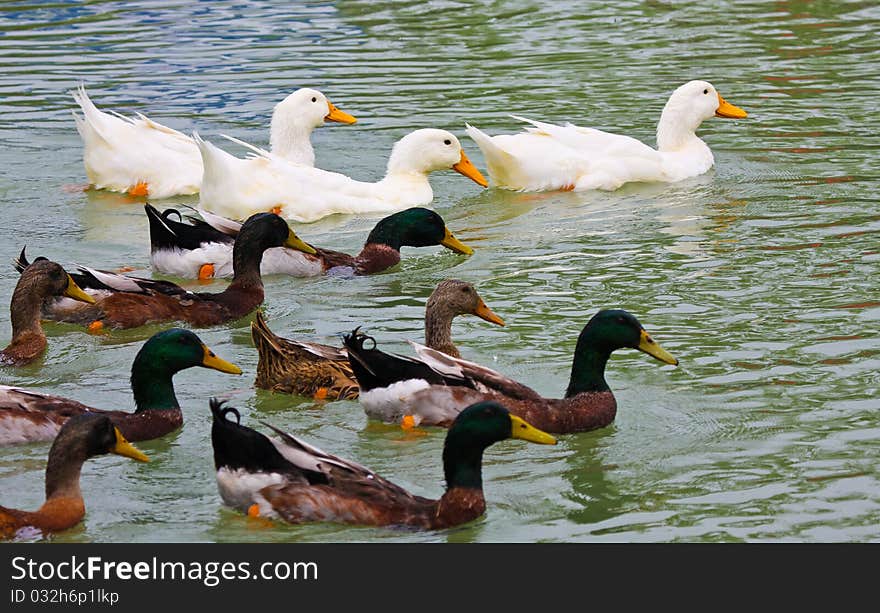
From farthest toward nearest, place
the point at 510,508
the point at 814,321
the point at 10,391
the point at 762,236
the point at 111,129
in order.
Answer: the point at 111,129, the point at 762,236, the point at 814,321, the point at 10,391, the point at 510,508

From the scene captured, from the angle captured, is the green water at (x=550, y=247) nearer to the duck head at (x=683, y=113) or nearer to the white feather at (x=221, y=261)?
the white feather at (x=221, y=261)

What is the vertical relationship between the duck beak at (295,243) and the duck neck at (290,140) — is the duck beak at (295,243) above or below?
below

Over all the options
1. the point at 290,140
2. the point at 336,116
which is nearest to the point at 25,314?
the point at 290,140

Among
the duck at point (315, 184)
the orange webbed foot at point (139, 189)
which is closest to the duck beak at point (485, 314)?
the duck at point (315, 184)

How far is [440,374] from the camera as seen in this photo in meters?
8.62

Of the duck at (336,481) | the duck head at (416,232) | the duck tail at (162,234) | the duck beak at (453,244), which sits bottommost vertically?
the duck at (336,481)

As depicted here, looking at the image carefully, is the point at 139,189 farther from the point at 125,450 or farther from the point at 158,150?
the point at 125,450

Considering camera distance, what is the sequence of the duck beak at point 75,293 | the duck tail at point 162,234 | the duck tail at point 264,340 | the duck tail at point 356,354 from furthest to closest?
the duck tail at point 162,234 → the duck beak at point 75,293 → the duck tail at point 264,340 → the duck tail at point 356,354

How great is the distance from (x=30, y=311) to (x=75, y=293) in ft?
1.30

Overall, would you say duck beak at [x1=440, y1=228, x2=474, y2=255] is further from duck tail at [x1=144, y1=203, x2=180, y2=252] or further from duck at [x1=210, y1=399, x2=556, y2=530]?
duck at [x1=210, y1=399, x2=556, y2=530]

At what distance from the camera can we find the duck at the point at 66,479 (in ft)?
23.7

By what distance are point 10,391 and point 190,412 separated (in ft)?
3.21

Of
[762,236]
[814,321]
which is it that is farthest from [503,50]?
[814,321]
